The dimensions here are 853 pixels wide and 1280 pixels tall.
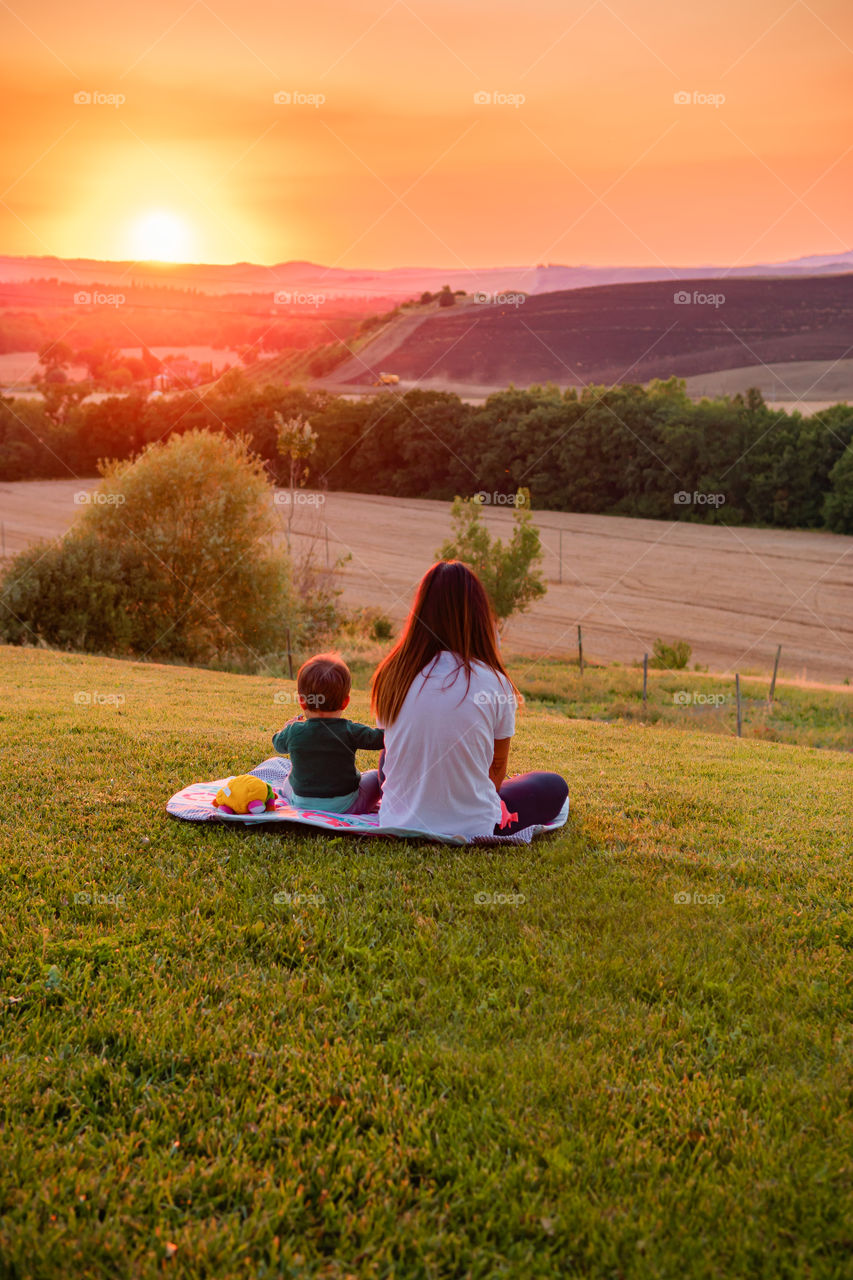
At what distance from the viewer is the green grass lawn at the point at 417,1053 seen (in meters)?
2.55

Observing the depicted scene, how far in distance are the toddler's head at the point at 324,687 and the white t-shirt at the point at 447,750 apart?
1.43 feet

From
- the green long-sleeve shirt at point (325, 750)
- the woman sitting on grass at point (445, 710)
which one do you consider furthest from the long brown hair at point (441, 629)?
the green long-sleeve shirt at point (325, 750)

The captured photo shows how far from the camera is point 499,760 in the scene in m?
5.49

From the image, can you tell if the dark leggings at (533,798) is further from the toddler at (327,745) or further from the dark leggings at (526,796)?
the toddler at (327,745)

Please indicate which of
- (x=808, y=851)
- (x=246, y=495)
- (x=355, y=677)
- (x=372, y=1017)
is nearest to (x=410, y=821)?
(x=372, y=1017)

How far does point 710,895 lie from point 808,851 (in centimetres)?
138

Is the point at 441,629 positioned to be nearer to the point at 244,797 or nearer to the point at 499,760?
the point at 499,760

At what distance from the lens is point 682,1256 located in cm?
249

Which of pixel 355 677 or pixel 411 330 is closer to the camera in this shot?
pixel 355 677

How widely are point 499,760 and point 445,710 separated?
25.4 inches

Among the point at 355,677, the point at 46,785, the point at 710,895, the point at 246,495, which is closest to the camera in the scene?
the point at 710,895

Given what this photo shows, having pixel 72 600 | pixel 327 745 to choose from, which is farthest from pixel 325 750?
pixel 72 600

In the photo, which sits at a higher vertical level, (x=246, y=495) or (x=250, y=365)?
(x=250, y=365)

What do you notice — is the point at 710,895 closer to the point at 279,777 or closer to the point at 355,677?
the point at 279,777
